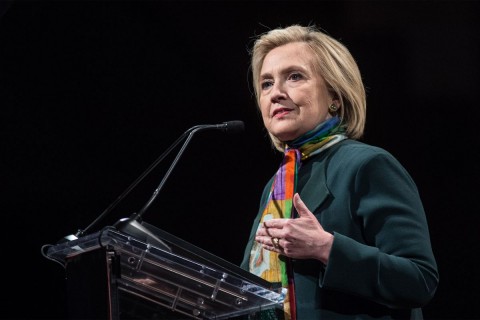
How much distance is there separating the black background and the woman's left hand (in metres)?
1.89

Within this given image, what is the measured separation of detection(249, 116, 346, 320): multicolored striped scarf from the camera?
215 centimetres

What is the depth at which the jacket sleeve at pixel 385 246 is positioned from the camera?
1.91 m

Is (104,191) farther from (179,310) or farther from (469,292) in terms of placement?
(179,310)

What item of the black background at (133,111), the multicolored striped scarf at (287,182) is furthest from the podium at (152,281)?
the black background at (133,111)

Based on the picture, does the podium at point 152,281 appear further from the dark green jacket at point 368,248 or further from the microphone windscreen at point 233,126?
the microphone windscreen at point 233,126

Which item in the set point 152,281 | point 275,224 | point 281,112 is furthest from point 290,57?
point 152,281

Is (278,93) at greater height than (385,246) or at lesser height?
greater

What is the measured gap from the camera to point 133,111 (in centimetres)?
409

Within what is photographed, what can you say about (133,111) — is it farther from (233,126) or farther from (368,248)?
(368,248)

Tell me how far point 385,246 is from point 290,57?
0.74m

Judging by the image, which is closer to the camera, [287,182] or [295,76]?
[287,182]

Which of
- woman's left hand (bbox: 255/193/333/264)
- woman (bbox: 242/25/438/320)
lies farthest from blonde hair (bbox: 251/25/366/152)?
woman's left hand (bbox: 255/193/333/264)

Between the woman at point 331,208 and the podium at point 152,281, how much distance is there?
133mm

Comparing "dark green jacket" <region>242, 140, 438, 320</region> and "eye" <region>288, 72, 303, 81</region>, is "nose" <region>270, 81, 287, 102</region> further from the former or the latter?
"dark green jacket" <region>242, 140, 438, 320</region>
